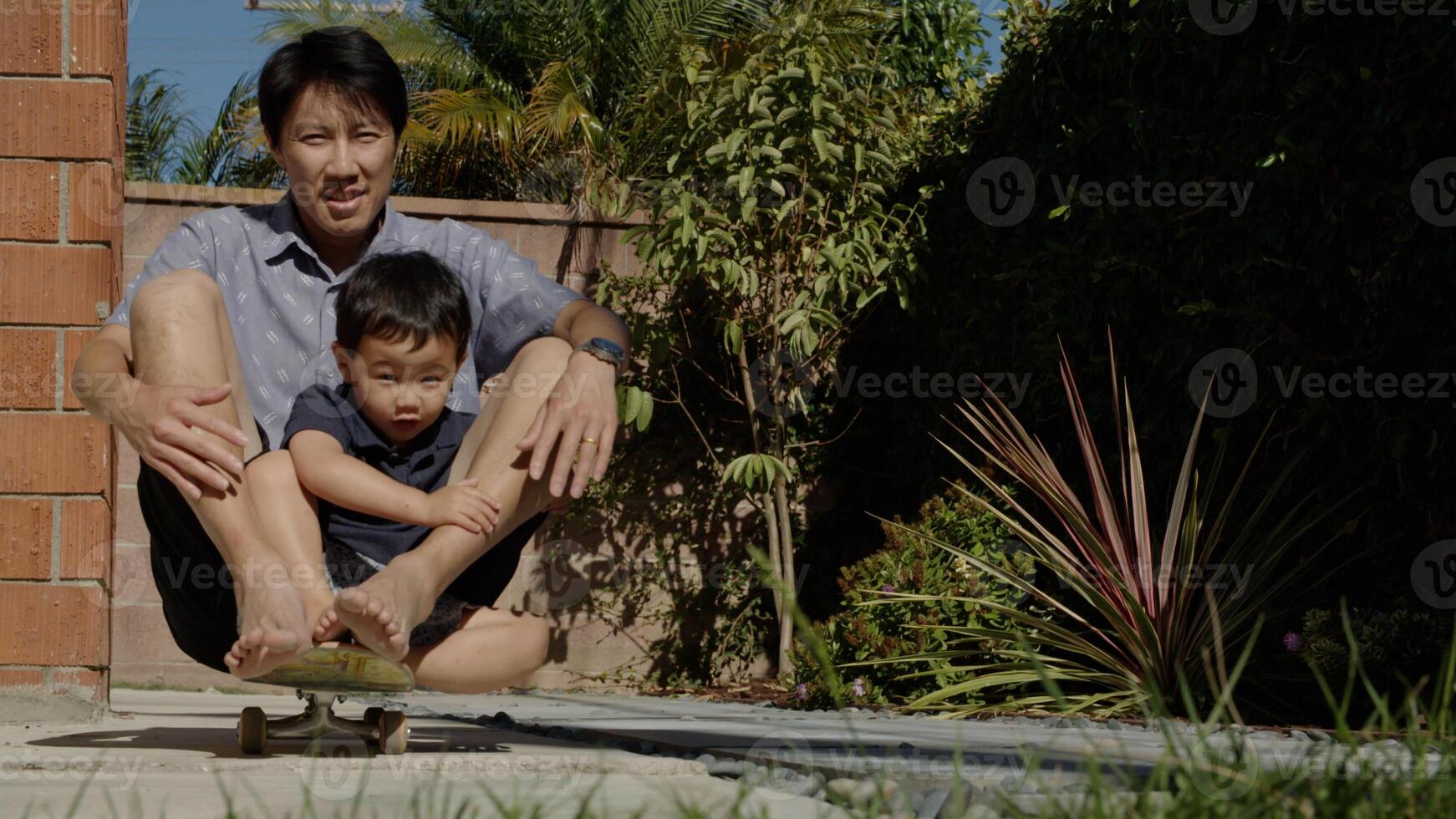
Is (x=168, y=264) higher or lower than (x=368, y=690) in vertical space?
higher

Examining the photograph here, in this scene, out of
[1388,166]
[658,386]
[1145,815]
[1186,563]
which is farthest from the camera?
[658,386]

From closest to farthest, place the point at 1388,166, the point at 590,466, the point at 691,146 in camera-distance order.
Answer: the point at 590,466 < the point at 1388,166 < the point at 691,146

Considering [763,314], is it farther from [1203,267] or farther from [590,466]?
[590,466]

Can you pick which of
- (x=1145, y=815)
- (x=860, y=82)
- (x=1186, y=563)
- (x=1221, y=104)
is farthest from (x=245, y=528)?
(x=860, y=82)

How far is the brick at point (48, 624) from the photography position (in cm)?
296

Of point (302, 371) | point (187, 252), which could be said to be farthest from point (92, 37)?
point (302, 371)

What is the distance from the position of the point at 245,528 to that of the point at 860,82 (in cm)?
449

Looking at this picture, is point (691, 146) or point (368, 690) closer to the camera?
point (368, 690)

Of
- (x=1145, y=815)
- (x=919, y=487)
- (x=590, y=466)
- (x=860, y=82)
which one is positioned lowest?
(x=919, y=487)

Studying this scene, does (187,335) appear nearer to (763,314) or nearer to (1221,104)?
(1221,104)

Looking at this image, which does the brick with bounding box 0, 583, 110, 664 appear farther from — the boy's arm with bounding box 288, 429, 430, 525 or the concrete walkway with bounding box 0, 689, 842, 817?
the boy's arm with bounding box 288, 429, 430, 525

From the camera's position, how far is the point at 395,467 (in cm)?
228

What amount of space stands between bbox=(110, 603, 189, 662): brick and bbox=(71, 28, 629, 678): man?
322 cm

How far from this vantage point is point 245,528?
197 cm
